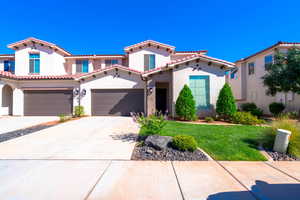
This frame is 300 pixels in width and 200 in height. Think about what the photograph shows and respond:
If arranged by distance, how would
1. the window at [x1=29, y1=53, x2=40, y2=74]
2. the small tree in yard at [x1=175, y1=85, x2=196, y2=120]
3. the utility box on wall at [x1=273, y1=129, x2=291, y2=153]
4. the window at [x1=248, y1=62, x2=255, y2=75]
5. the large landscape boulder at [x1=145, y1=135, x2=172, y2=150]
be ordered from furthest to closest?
the window at [x1=248, y1=62, x2=255, y2=75] < the window at [x1=29, y1=53, x2=40, y2=74] < the small tree in yard at [x1=175, y1=85, x2=196, y2=120] < the large landscape boulder at [x1=145, y1=135, x2=172, y2=150] < the utility box on wall at [x1=273, y1=129, x2=291, y2=153]

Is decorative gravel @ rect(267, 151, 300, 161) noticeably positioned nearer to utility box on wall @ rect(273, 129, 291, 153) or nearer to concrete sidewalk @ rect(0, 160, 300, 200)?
utility box on wall @ rect(273, 129, 291, 153)

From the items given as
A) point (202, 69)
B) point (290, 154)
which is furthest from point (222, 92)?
point (290, 154)

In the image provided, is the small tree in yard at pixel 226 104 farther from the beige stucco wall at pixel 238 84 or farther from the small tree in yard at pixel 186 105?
the beige stucco wall at pixel 238 84

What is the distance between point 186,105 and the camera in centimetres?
922

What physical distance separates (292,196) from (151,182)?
8.40 ft

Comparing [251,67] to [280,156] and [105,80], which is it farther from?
[105,80]

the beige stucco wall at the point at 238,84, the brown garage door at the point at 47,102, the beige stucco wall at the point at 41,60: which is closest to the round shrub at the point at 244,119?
the beige stucco wall at the point at 238,84

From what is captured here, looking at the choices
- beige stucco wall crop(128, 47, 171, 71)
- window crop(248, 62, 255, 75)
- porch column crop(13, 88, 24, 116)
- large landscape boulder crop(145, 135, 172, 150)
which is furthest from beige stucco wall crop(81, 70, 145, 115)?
window crop(248, 62, 255, 75)

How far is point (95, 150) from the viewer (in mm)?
4523

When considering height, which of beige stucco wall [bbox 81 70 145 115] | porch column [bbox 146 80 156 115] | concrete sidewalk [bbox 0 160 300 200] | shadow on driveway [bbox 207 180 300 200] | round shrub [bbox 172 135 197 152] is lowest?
shadow on driveway [bbox 207 180 300 200]

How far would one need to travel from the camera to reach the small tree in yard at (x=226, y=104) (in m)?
9.09

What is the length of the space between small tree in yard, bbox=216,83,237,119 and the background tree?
12.2 ft

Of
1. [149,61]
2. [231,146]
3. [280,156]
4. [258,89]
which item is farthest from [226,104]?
[258,89]

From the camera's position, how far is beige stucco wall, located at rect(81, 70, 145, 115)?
39.1 ft
